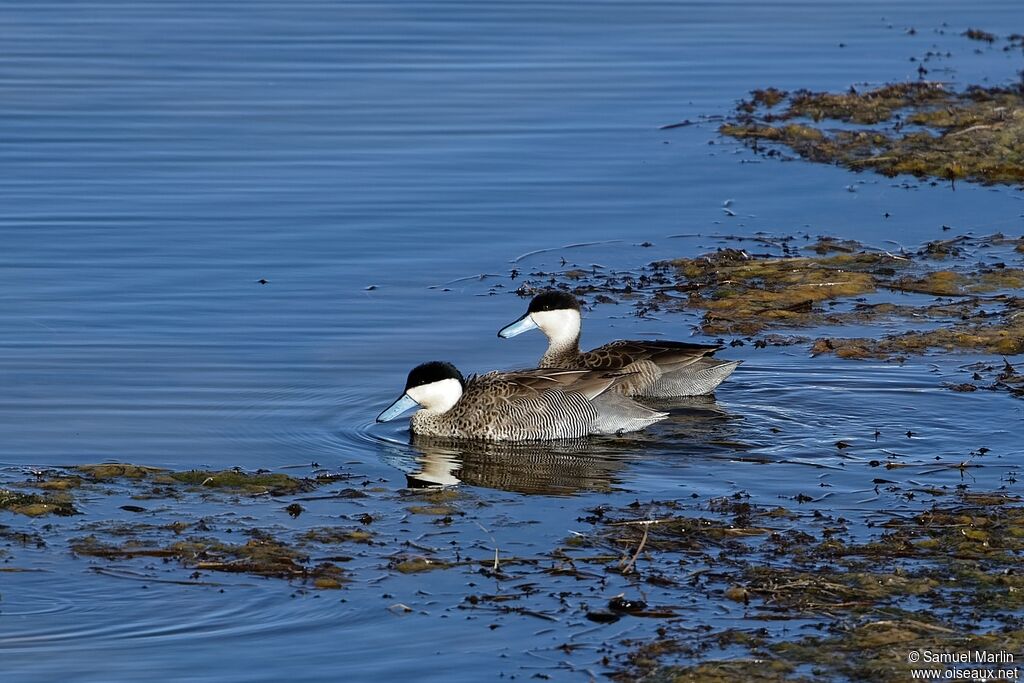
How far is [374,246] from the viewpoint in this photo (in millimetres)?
16156

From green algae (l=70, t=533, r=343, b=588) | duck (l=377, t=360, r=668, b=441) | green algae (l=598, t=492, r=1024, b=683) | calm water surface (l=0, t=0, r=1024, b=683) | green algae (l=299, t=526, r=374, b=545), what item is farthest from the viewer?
duck (l=377, t=360, r=668, b=441)

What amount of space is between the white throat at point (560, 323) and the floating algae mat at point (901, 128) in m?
7.12

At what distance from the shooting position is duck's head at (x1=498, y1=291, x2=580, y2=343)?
1299 centimetres

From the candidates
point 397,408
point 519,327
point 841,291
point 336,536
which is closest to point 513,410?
point 397,408

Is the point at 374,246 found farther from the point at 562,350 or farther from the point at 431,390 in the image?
the point at 431,390

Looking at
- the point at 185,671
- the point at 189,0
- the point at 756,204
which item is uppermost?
the point at 189,0

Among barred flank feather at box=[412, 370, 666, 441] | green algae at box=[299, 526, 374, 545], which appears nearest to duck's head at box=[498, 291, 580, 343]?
barred flank feather at box=[412, 370, 666, 441]

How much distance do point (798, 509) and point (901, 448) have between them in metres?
1.59

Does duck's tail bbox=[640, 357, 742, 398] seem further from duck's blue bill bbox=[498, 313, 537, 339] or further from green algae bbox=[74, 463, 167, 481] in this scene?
green algae bbox=[74, 463, 167, 481]

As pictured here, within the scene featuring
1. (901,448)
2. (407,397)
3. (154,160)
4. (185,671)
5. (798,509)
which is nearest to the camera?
(185,671)

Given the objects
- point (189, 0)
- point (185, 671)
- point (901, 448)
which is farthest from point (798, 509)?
point (189, 0)

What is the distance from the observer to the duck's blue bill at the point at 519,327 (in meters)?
13.1

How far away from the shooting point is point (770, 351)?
1333cm

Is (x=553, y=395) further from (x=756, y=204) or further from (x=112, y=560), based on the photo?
(x=756, y=204)
